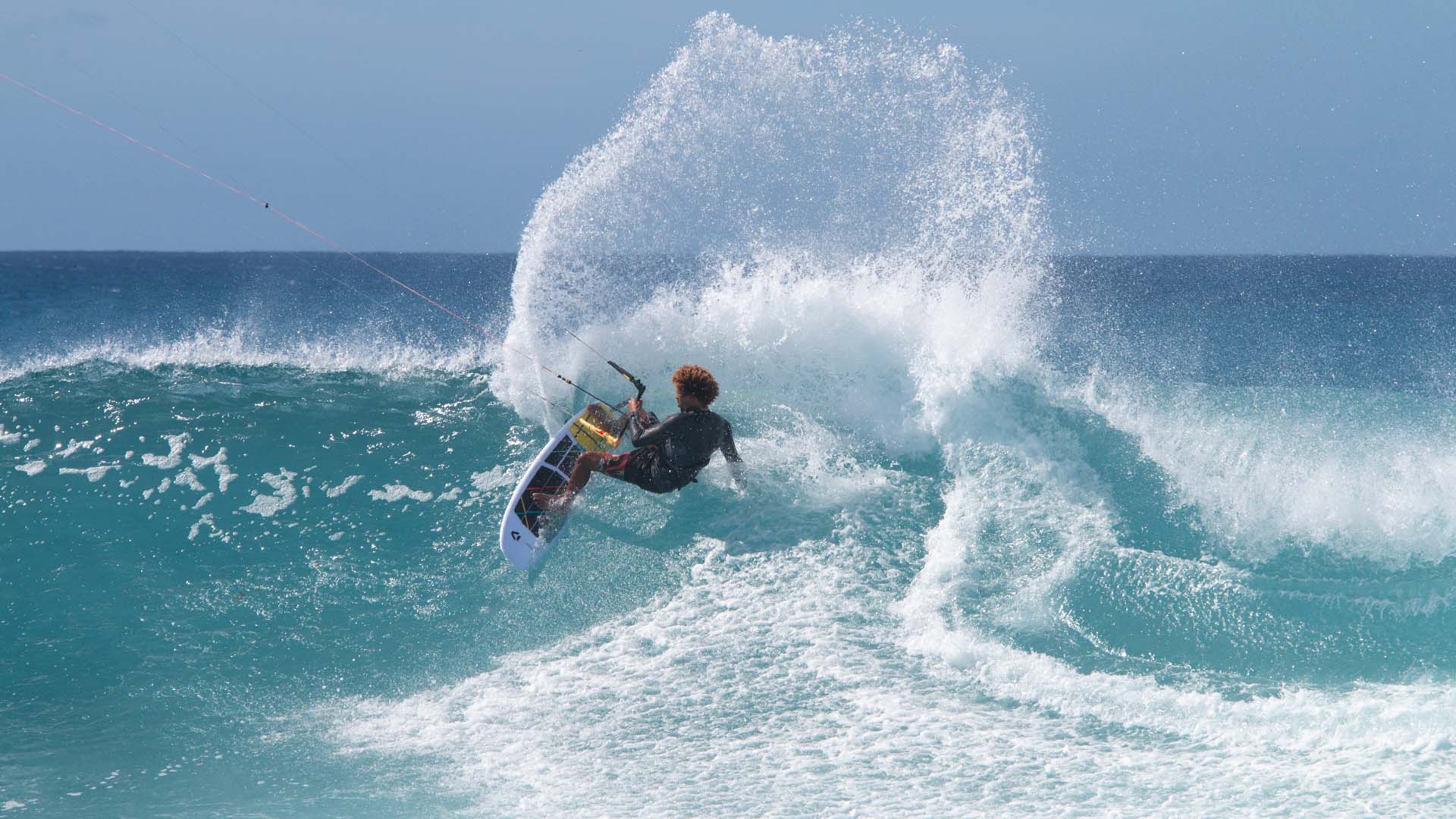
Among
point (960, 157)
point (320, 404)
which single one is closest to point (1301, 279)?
point (960, 157)

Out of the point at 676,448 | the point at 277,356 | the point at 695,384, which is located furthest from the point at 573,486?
the point at 277,356

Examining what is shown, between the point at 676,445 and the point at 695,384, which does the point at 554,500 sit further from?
the point at 695,384

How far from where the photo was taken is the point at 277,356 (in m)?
11.1

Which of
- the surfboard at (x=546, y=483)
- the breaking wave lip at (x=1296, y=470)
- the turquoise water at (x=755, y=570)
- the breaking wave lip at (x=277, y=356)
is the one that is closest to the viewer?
the turquoise water at (x=755, y=570)

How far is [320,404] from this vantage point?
927 cm

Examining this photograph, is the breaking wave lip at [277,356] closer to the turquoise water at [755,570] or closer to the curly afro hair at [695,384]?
the turquoise water at [755,570]

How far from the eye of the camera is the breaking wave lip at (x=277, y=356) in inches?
416

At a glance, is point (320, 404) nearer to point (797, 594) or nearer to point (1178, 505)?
point (797, 594)

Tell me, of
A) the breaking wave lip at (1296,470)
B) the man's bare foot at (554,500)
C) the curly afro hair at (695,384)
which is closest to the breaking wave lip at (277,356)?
the man's bare foot at (554,500)

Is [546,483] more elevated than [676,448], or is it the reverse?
[676,448]

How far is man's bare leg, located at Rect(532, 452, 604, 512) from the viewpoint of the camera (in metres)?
6.60

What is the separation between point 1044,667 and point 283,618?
454 cm

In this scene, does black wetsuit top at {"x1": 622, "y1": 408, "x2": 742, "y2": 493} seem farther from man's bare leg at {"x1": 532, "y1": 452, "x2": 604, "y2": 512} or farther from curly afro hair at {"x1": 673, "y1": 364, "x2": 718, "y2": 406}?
man's bare leg at {"x1": 532, "y1": 452, "x2": 604, "y2": 512}

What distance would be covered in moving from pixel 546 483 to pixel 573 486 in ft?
0.70
